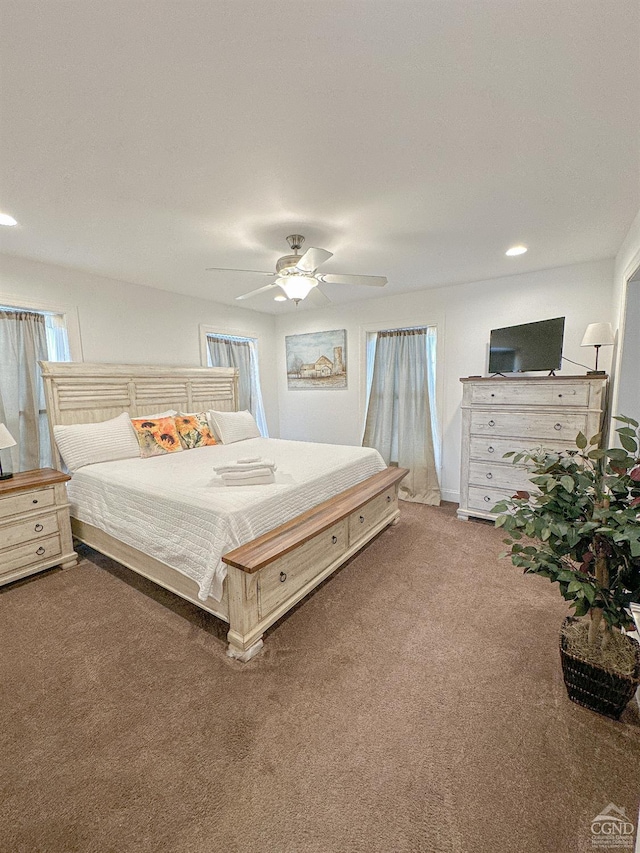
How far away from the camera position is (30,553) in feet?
8.22

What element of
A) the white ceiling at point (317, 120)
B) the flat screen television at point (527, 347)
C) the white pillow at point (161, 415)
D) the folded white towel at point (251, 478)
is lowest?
the folded white towel at point (251, 478)

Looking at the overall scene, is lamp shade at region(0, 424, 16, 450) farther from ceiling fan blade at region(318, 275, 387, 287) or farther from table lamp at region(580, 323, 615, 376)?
table lamp at region(580, 323, 615, 376)

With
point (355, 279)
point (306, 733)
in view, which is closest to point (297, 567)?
point (306, 733)

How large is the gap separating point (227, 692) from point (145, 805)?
0.47m

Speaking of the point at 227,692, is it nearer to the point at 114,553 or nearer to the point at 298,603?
the point at 298,603

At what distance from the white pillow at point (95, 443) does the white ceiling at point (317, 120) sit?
4.78ft

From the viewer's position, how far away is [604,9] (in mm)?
998

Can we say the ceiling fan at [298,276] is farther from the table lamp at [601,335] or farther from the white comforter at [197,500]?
the table lamp at [601,335]

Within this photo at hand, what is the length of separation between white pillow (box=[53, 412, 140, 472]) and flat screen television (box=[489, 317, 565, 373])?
3.57 m

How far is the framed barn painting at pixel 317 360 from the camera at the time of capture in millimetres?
4863

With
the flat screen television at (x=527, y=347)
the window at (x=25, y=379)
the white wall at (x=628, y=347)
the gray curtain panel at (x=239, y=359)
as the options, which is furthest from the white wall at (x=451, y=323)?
the window at (x=25, y=379)

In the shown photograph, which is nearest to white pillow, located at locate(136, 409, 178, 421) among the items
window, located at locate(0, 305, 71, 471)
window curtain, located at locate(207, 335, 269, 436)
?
window, located at locate(0, 305, 71, 471)

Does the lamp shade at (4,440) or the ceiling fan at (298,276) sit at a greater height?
the ceiling fan at (298,276)

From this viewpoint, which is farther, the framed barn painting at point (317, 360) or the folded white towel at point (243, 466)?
the framed barn painting at point (317, 360)
